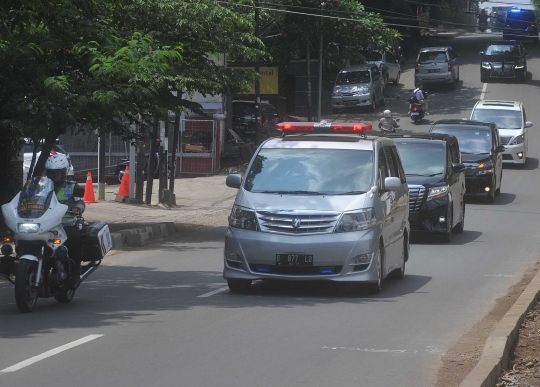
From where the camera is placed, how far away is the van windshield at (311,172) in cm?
1119

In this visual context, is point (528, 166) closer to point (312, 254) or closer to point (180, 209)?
point (180, 209)

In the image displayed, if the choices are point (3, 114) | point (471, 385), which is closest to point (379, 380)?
point (471, 385)

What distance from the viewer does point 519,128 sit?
31125 millimetres

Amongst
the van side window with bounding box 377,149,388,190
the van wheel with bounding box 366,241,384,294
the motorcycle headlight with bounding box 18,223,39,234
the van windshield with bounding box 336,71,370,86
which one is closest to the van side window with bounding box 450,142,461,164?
the van side window with bounding box 377,149,388,190

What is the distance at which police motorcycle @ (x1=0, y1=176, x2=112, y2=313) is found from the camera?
9.34 m

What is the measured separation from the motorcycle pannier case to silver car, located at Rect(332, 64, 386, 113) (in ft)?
111

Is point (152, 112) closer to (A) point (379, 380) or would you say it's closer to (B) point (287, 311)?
→ (B) point (287, 311)

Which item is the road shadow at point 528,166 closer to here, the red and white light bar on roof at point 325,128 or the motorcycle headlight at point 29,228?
the red and white light bar on roof at point 325,128

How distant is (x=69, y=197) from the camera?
10.1 m

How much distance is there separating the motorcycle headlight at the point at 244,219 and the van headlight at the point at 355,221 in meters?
0.96

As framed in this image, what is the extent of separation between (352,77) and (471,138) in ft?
65.8

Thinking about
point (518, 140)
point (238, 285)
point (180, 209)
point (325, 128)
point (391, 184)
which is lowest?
point (180, 209)

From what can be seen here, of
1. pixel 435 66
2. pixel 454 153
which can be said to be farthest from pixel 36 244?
pixel 435 66

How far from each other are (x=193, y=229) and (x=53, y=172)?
1009cm
